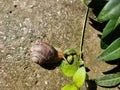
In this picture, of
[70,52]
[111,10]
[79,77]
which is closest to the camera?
[111,10]

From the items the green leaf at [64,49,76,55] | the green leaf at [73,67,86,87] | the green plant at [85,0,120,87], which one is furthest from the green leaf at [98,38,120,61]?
the green leaf at [64,49,76,55]

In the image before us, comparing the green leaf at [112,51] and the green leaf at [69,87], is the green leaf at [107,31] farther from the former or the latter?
the green leaf at [69,87]

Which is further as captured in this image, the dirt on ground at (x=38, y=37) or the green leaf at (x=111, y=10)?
the dirt on ground at (x=38, y=37)

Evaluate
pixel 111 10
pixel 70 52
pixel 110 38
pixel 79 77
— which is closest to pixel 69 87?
pixel 79 77

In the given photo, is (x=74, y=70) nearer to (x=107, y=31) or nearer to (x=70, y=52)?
(x=70, y=52)

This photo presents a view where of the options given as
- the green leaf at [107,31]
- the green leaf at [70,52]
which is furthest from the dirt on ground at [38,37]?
the green leaf at [107,31]

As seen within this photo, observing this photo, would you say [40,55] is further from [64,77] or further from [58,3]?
[58,3]
